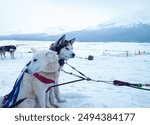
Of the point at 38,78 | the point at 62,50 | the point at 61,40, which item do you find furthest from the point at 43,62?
the point at 62,50

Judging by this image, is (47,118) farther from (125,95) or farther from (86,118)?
(125,95)

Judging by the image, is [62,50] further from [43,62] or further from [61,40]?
[43,62]

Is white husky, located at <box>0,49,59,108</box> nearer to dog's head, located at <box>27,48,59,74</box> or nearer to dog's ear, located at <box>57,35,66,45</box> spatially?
dog's head, located at <box>27,48,59,74</box>

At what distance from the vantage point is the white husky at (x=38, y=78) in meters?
3.71

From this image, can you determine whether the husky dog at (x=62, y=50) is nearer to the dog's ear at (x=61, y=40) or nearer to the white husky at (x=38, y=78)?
the dog's ear at (x=61, y=40)

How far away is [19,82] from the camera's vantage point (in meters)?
3.80

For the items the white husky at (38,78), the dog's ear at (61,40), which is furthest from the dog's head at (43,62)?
the dog's ear at (61,40)

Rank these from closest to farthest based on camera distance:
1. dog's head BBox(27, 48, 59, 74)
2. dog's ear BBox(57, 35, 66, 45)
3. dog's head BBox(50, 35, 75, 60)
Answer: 1. dog's head BBox(27, 48, 59, 74)
2. dog's ear BBox(57, 35, 66, 45)
3. dog's head BBox(50, 35, 75, 60)

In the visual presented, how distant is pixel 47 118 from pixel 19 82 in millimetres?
752

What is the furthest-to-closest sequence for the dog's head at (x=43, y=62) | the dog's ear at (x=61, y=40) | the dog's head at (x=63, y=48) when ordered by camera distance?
the dog's head at (x=63, y=48) → the dog's ear at (x=61, y=40) → the dog's head at (x=43, y=62)

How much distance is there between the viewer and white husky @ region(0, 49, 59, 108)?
3.71 meters

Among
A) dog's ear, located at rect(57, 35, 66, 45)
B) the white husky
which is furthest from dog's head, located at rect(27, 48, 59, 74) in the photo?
dog's ear, located at rect(57, 35, 66, 45)

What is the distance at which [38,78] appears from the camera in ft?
12.4

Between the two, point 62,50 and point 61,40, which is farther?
point 62,50
